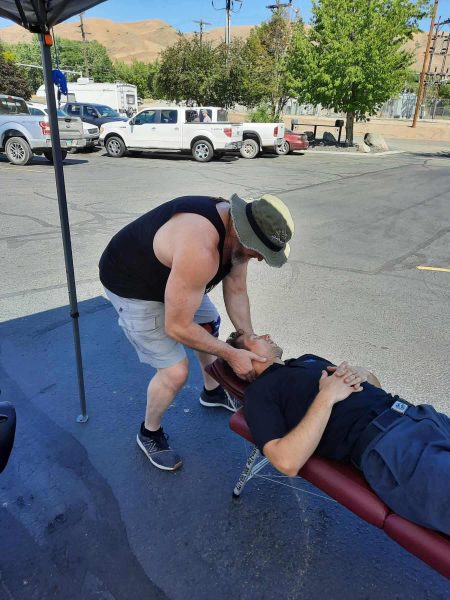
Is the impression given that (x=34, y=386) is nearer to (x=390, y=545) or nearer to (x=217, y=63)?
(x=390, y=545)

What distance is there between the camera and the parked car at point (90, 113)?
61.1 feet

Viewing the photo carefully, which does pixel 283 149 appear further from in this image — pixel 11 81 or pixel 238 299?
pixel 11 81

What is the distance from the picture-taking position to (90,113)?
19.1 metres

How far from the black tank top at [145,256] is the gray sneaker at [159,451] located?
2.81ft

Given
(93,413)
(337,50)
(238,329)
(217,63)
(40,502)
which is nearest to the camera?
(40,502)

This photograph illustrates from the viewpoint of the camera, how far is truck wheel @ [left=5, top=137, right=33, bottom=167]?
1302cm

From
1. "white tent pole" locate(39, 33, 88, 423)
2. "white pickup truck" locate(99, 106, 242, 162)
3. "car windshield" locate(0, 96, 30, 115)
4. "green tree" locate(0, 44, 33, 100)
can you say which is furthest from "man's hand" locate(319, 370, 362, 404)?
"green tree" locate(0, 44, 33, 100)

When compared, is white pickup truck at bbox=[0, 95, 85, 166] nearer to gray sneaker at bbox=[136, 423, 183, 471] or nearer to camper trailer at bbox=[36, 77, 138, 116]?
gray sneaker at bbox=[136, 423, 183, 471]

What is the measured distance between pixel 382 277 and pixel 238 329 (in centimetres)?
359

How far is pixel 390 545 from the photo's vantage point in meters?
2.21

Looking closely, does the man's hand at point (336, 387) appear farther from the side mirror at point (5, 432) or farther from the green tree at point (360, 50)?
the green tree at point (360, 50)

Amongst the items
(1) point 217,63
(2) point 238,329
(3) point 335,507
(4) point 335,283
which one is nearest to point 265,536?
(3) point 335,507

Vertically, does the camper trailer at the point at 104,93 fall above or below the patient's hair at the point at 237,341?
above

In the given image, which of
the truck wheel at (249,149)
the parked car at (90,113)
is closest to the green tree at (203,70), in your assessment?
the parked car at (90,113)
